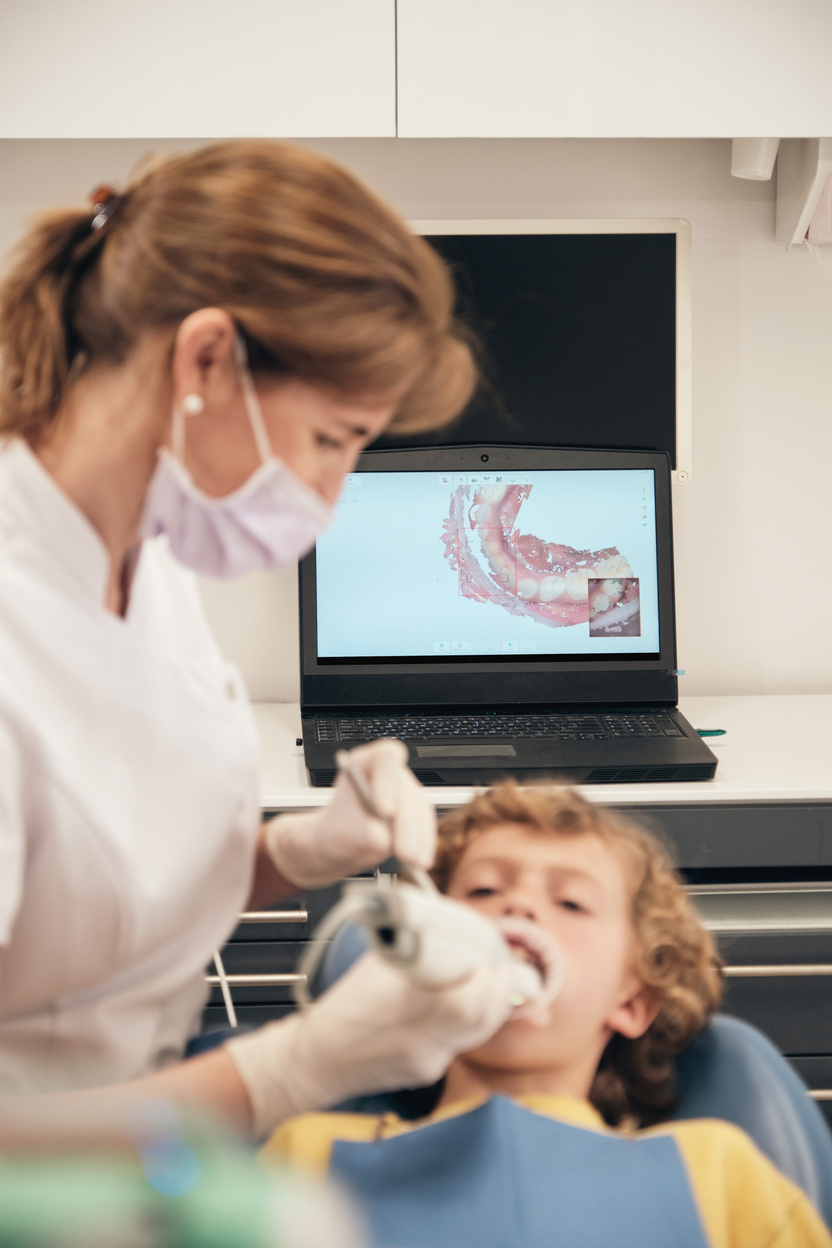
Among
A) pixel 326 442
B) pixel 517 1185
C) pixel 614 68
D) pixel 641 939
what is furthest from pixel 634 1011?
pixel 614 68

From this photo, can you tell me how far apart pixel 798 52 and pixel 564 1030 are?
5.19 feet

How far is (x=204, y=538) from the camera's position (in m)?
1.00

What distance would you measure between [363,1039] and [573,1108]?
0.33 m

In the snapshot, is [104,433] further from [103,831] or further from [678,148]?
[678,148]

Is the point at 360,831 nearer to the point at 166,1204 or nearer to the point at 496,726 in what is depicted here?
the point at 166,1204

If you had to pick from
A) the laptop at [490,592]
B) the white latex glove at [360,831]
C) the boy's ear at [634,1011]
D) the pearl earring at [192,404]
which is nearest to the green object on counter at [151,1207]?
the pearl earring at [192,404]

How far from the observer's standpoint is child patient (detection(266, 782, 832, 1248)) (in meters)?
0.97

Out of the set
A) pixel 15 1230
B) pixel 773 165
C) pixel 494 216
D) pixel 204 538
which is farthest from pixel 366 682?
pixel 15 1230

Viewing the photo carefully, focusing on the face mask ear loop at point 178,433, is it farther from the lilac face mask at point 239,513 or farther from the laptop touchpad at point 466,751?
the laptop touchpad at point 466,751

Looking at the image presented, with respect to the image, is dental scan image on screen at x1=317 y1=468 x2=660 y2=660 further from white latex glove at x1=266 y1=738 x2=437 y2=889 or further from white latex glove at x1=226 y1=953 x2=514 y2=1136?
white latex glove at x1=226 y1=953 x2=514 y2=1136

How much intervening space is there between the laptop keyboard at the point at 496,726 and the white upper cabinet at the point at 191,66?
1.02m

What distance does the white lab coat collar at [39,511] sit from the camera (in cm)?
92

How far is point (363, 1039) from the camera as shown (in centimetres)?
90

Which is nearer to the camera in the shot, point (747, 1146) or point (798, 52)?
point (747, 1146)
